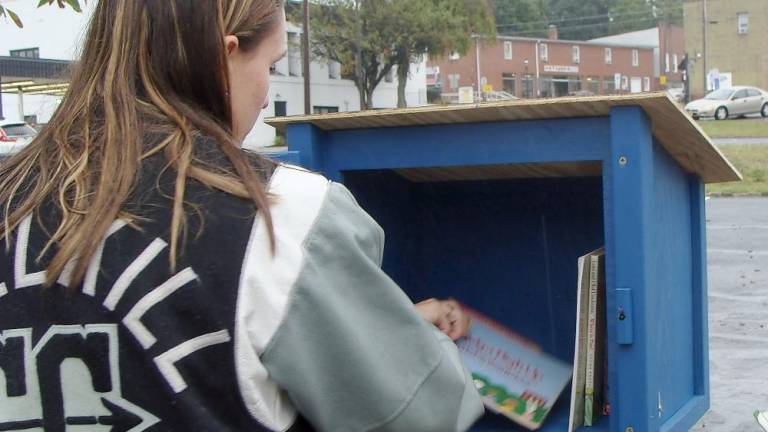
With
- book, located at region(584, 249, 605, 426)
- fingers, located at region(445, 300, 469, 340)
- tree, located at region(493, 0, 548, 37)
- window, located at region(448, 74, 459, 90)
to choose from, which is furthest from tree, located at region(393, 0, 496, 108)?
fingers, located at region(445, 300, 469, 340)

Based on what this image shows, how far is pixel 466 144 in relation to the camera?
2432 mm

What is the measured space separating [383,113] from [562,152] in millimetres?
448

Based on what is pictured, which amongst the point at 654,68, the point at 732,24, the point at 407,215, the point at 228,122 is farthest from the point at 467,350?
the point at 654,68

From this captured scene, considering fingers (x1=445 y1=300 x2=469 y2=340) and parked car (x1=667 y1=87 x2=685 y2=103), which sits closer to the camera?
fingers (x1=445 y1=300 x2=469 y2=340)

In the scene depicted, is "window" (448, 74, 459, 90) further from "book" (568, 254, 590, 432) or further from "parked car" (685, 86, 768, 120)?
"book" (568, 254, 590, 432)

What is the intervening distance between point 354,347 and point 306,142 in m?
1.48

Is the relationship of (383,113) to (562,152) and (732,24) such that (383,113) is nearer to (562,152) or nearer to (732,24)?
(562,152)

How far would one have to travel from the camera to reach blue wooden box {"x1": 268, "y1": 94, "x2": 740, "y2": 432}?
7.45 feet

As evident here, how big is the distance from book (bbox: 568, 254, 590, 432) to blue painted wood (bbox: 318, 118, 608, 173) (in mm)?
288

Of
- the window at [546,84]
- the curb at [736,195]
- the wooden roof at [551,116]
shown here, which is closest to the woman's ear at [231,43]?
the wooden roof at [551,116]

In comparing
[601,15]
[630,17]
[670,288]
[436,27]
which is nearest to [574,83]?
[601,15]

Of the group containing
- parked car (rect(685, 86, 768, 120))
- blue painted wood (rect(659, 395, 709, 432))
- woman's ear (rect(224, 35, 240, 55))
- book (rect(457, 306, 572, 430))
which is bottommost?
blue painted wood (rect(659, 395, 709, 432))

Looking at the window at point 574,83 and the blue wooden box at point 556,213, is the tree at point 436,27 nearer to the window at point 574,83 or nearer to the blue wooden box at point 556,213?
the window at point 574,83

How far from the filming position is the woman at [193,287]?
1.12 meters
